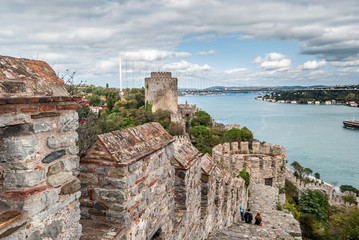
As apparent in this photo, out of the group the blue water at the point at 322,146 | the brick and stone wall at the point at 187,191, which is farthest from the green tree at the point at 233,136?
the brick and stone wall at the point at 187,191

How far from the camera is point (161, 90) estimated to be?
39281mm

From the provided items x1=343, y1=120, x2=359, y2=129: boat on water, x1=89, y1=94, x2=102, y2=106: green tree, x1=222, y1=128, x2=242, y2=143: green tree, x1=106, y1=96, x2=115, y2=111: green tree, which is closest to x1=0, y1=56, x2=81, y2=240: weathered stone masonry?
x1=89, y1=94, x2=102, y2=106: green tree

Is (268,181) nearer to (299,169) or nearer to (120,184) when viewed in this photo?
(120,184)

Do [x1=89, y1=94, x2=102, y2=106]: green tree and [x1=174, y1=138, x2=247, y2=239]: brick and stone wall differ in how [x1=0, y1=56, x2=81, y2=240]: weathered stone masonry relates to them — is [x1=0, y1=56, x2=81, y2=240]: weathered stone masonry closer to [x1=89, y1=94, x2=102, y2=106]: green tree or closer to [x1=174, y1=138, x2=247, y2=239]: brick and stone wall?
[x1=174, y1=138, x2=247, y2=239]: brick and stone wall

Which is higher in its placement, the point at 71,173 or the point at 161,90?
the point at 161,90

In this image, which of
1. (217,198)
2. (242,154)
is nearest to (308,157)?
(242,154)

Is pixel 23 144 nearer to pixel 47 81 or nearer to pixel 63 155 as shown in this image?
pixel 63 155

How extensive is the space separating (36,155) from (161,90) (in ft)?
124

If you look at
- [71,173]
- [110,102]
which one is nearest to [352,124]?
[110,102]

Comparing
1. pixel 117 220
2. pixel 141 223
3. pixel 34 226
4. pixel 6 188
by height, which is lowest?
pixel 141 223

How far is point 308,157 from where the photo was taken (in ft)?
143

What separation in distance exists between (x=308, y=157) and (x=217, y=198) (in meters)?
43.3

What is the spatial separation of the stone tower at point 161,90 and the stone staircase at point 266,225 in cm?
2680

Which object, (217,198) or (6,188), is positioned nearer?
(6,188)
